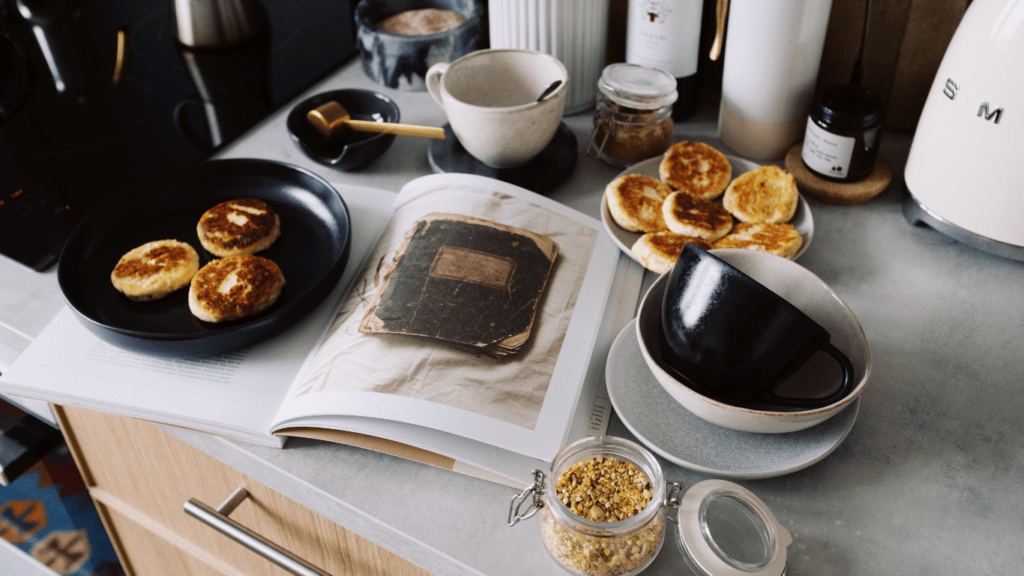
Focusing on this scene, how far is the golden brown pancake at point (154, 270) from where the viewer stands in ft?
2.33

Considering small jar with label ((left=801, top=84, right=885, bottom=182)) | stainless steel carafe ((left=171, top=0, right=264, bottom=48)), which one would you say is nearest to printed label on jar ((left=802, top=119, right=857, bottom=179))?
small jar with label ((left=801, top=84, right=885, bottom=182))

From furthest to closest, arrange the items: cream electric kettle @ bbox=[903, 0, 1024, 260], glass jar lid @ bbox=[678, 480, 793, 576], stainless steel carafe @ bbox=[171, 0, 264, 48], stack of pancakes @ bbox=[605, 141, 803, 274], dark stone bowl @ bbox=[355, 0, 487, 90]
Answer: stainless steel carafe @ bbox=[171, 0, 264, 48] → dark stone bowl @ bbox=[355, 0, 487, 90] → stack of pancakes @ bbox=[605, 141, 803, 274] → cream electric kettle @ bbox=[903, 0, 1024, 260] → glass jar lid @ bbox=[678, 480, 793, 576]

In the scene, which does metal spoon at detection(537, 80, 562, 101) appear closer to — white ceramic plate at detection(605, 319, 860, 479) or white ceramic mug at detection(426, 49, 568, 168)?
white ceramic mug at detection(426, 49, 568, 168)

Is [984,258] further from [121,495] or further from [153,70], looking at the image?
[153,70]

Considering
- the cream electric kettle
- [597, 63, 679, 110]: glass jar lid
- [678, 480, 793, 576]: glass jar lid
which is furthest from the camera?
[597, 63, 679, 110]: glass jar lid

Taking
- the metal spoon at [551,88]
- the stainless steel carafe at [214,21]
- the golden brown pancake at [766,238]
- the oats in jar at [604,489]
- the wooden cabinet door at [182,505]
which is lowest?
the wooden cabinet door at [182,505]

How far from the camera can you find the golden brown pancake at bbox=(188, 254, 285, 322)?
2.23 feet

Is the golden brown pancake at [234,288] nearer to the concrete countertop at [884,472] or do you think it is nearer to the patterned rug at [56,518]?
the concrete countertop at [884,472]

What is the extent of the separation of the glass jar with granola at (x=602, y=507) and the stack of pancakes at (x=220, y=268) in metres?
0.35

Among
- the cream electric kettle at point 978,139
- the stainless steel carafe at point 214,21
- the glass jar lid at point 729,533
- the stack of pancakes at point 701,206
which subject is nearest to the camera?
the glass jar lid at point 729,533

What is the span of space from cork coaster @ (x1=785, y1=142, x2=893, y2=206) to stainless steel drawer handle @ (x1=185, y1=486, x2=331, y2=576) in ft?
Result: 2.20

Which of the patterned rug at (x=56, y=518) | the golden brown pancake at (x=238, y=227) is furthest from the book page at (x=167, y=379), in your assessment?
the patterned rug at (x=56, y=518)

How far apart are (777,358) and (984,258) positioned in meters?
0.37

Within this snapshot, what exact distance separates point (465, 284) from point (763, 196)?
0.35m
